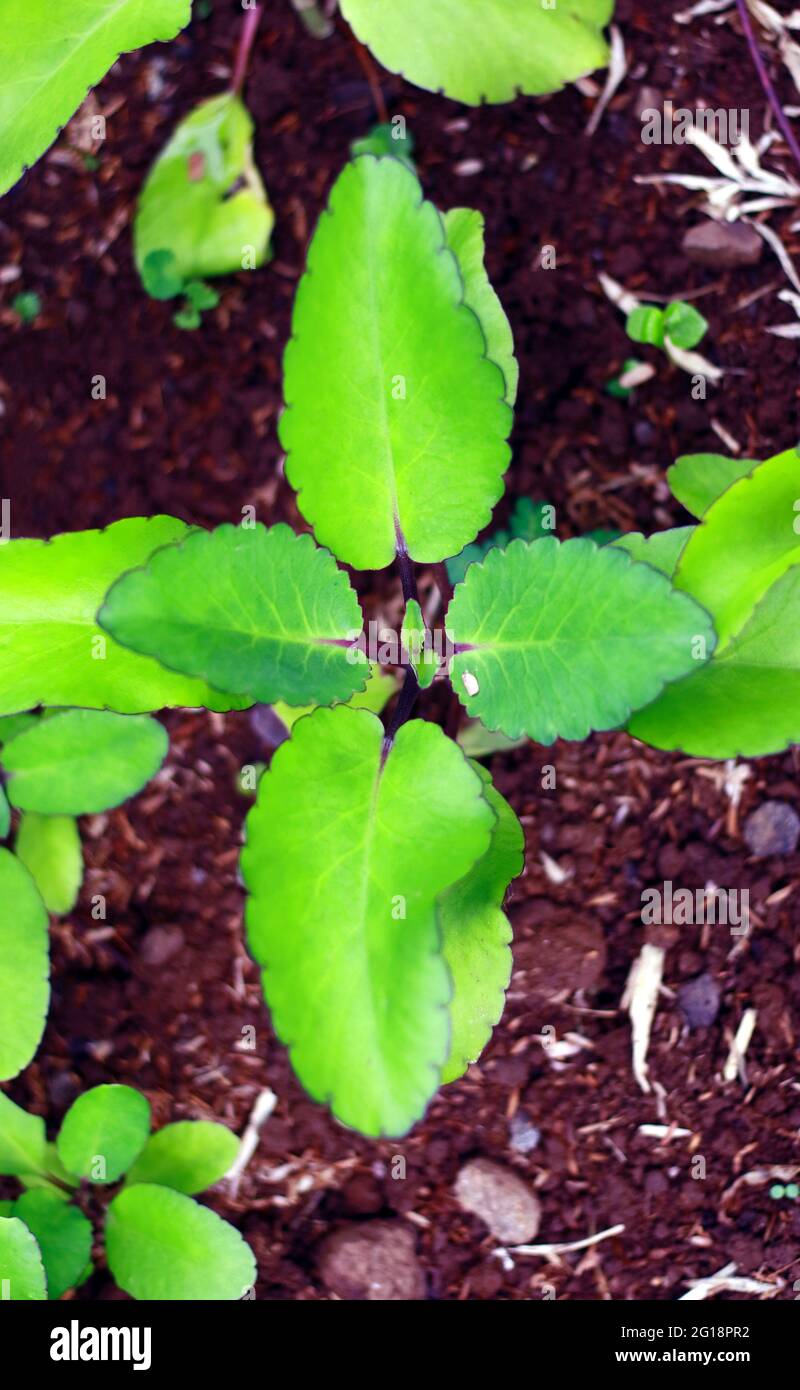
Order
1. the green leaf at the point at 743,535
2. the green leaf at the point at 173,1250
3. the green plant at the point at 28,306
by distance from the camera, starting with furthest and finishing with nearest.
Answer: the green plant at the point at 28,306 < the green leaf at the point at 173,1250 < the green leaf at the point at 743,535

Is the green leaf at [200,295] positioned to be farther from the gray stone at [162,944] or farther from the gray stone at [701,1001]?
the gray stone at [701,1001]

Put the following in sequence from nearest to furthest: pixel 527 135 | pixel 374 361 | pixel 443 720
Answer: pixel 374 361 → pixel 443 720 → pixel 527 135

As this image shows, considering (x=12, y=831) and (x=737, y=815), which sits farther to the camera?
(x=12, y=831)

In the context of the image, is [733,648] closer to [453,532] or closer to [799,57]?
[453,532]

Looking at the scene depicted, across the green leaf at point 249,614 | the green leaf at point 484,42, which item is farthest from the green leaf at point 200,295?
the green leaf at point 249,614

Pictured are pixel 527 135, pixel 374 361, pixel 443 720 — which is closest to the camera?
pixel 374 361

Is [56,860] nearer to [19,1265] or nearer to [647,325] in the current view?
[19,1265]

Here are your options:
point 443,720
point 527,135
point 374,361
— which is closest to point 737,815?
point 443,720
